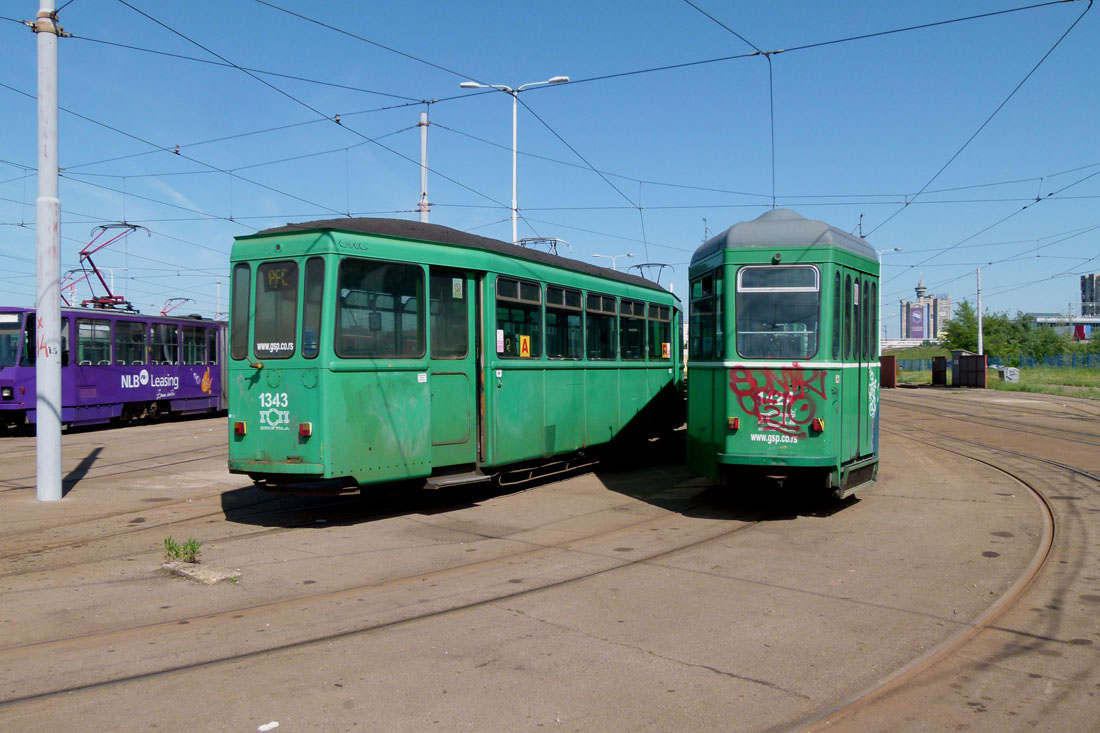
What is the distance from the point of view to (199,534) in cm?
886

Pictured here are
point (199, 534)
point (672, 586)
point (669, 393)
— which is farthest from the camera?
point (669, 393)

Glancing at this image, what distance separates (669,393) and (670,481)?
4057 millimetres

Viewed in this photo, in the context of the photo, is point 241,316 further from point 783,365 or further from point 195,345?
point 195,345

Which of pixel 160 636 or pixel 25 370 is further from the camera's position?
pixel 25 370

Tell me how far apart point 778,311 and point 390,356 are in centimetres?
436

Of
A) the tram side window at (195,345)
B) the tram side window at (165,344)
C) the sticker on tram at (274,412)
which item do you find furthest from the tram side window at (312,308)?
the tram side window at (195,345)

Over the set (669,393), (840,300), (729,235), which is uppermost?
(729,235)

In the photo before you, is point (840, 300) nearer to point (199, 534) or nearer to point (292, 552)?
point (292, 552)

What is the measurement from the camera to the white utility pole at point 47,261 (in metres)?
10.6

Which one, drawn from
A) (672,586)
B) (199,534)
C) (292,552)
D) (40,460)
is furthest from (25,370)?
(672,586)

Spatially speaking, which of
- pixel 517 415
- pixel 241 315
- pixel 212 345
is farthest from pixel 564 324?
pixel 212 345

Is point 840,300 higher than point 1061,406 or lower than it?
higher

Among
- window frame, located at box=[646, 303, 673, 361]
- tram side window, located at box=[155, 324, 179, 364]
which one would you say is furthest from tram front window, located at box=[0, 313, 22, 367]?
window frame, located at box=[646, 303, 673, 361]

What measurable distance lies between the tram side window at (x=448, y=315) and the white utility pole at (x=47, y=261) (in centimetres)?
489
